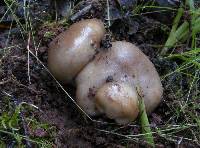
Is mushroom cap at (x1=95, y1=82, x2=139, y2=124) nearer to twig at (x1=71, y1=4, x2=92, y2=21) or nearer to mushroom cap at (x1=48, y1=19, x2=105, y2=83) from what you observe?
mushroom cap at (x1=48, y1=19, x2=105, y2=83)

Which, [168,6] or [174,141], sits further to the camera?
[168,6]

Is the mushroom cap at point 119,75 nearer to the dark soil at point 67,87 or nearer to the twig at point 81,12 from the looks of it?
the dark soil at point 67,87

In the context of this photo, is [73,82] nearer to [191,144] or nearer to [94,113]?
[94,113]

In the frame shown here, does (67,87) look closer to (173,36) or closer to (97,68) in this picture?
(97,68)

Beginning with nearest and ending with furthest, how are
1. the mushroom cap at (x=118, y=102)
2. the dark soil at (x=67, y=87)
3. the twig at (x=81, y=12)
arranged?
the mushroom cap at (x=118, y=102) → the dark soil at (x=67, y=87) → the twig at (x=81, y=12)

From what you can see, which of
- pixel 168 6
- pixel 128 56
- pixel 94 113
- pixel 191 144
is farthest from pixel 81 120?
pixel 168 6

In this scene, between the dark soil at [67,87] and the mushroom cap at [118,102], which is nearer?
the mushroom cap at [118,102]

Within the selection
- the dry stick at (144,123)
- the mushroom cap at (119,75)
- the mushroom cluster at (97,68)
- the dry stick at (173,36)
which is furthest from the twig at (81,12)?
the dry stick at (144,123)
